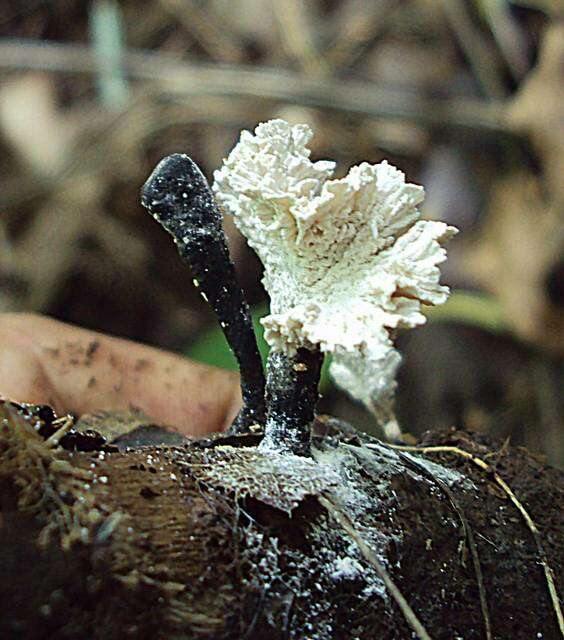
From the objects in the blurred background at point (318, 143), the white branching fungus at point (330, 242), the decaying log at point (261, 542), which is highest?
the blurred background at point (318, 143)

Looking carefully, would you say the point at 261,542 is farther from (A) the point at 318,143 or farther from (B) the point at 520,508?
(A) the point at 318,143

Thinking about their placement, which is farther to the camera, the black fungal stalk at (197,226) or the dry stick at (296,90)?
the dry stick at (296,90)

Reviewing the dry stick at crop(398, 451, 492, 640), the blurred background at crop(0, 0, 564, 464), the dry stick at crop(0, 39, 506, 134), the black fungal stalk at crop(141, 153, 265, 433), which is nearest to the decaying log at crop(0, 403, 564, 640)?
the dry stick at crop(398, 451, 492, 640)

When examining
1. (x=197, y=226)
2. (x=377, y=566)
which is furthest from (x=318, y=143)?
(x=377, y=566)

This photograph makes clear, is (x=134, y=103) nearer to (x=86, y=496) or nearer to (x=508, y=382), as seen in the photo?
(x=508, y=382)

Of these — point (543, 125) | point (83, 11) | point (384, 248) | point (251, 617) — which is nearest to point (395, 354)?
point (384, 248)

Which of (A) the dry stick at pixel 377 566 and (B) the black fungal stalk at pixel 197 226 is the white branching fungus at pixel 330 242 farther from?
(A) the dry stick at pixel 377 566

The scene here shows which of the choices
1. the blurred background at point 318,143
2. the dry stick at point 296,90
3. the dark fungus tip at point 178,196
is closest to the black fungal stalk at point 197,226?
the dark fungus tip at point 178,196
